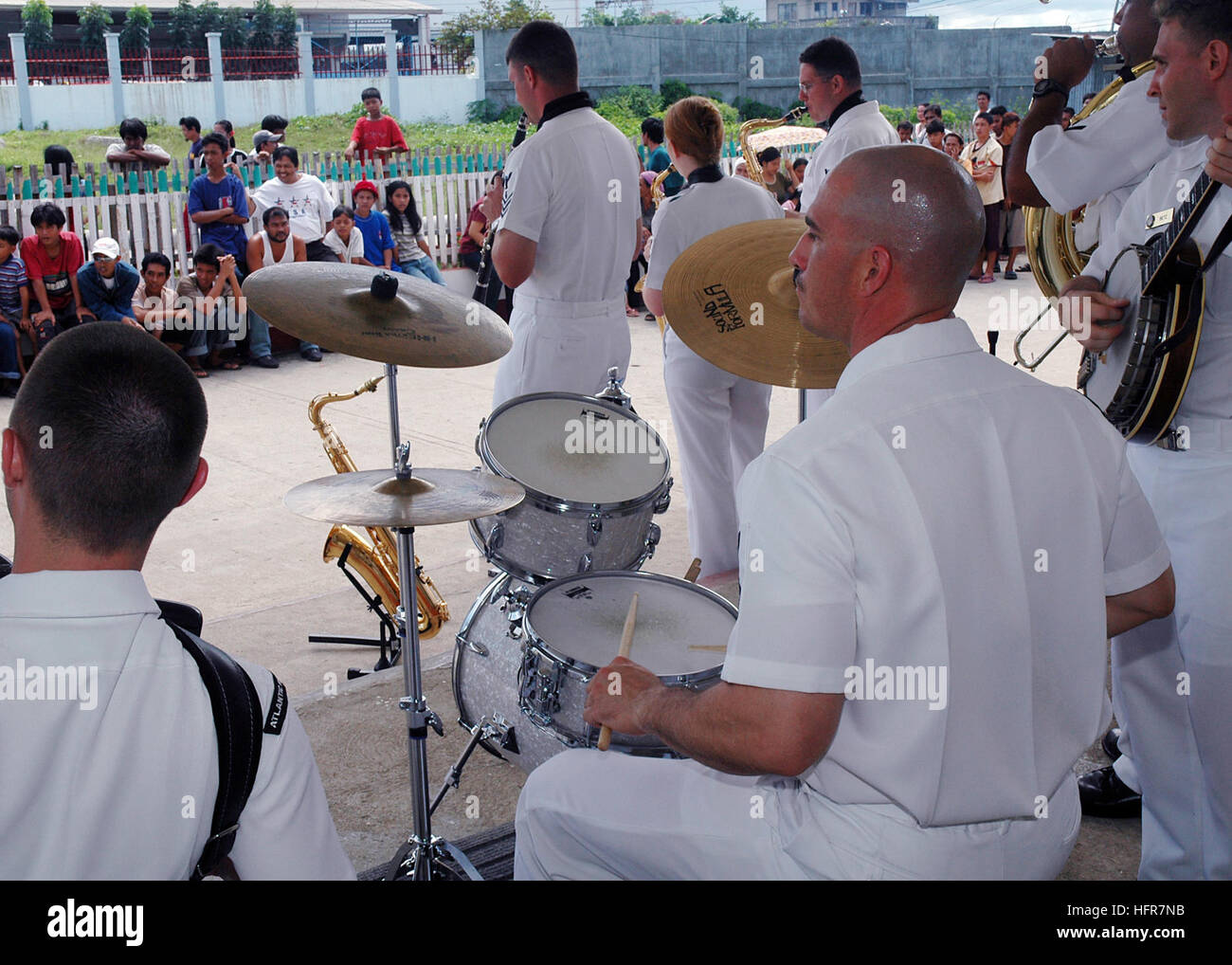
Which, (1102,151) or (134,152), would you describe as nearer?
(1102,151)

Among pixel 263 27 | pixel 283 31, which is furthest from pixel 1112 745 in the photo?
pixel 263 27

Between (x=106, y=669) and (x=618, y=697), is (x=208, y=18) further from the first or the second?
(x=106, y=669)

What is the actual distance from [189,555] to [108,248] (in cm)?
422

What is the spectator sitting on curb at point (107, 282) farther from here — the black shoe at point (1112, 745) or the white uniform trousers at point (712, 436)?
the black shoe at point (1112, 745)

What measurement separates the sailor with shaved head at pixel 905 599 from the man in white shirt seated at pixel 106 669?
616 millimetres

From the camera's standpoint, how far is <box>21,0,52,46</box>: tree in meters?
37.7

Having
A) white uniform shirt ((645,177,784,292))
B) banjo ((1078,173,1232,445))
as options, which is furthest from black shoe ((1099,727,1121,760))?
white uniform shirt ((645,177,784,292))

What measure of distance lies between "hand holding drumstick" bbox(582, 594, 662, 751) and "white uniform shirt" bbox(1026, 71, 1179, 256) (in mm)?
1986

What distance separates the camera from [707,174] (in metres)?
4.55

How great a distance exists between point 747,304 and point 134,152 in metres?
9.60

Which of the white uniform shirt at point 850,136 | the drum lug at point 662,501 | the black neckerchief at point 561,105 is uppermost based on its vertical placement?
the black neckerchief at point 561,105

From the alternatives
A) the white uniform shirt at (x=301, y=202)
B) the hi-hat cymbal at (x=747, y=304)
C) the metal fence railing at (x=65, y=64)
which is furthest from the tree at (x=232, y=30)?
the hi-hat cymbal at (x=747, y=304)

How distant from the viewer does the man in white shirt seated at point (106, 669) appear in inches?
53.8
